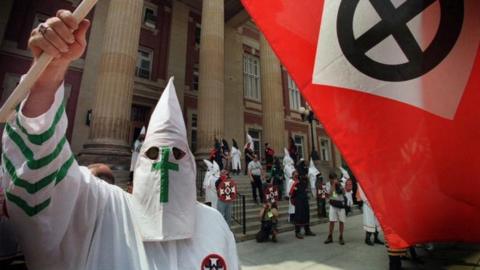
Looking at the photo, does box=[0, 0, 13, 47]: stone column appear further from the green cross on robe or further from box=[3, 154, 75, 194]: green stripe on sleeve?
box=[3, 154, 75, 194]: green stripe on sleeve

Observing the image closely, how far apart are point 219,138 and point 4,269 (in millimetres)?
12040

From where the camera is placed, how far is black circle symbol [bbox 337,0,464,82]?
5.81 ft

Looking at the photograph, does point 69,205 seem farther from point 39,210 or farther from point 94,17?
point 94,17

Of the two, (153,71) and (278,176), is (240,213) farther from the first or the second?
(153,71)

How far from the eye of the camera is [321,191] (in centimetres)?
1016

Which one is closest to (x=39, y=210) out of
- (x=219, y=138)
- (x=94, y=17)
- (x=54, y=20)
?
(x=54, y=20)

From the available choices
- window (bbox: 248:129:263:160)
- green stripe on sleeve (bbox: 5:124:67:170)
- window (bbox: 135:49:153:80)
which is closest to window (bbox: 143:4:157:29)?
window (bbox: 135:49:153:80)

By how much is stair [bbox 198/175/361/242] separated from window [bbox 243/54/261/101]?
1019 centimetres

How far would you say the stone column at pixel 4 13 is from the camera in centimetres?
1306

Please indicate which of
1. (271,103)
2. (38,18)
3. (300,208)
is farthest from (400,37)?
(38,18)

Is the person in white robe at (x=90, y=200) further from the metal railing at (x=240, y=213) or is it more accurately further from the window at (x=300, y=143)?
the window at (x=300, y=143)

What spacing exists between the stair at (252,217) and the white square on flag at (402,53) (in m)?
6.63

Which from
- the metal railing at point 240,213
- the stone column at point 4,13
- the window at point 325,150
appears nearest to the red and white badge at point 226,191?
the metal railing at point 240,213

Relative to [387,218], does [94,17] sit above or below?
above
